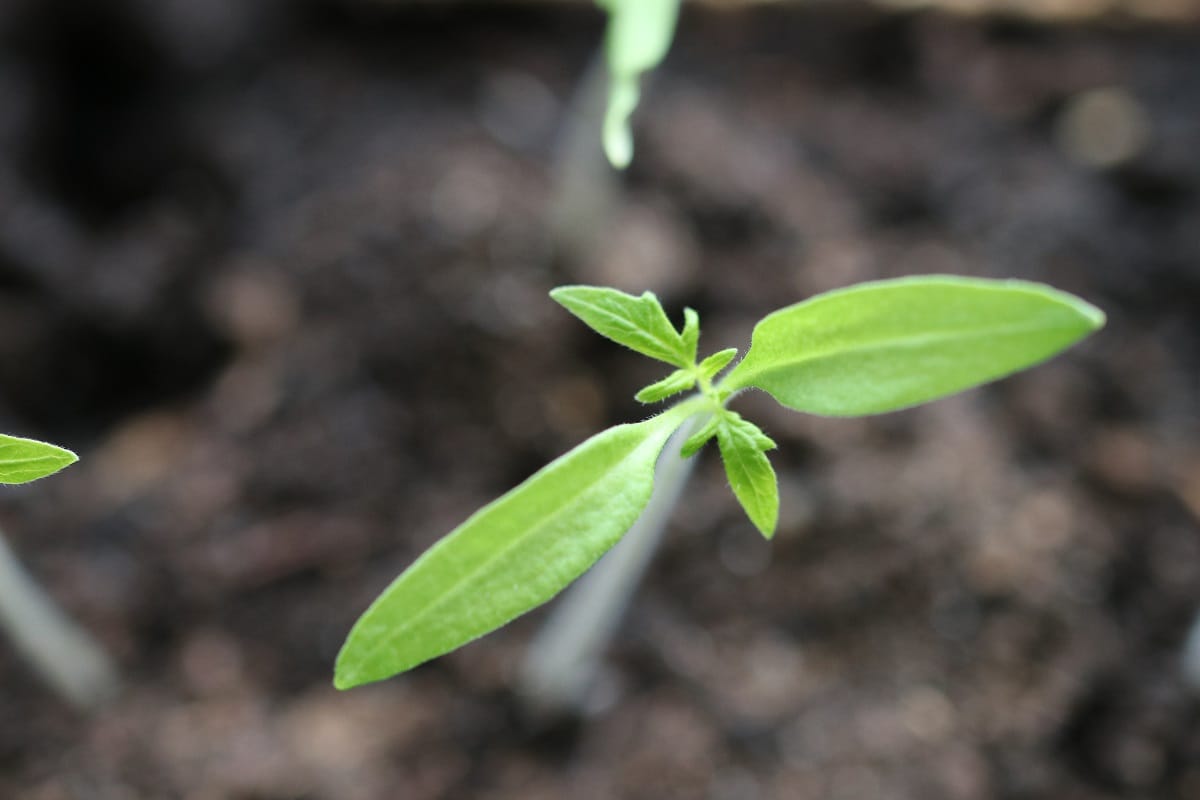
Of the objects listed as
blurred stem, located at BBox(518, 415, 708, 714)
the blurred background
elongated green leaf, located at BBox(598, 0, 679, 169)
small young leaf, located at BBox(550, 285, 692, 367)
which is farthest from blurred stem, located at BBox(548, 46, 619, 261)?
small young leaf, located at BBox(550, 285, 692, 367)

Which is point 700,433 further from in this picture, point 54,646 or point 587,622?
point 54,646

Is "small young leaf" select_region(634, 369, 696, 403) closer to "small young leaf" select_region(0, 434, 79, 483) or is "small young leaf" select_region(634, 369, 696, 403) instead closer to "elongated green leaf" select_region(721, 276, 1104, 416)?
"elongated green leaf" select_region(721, 276, 1104, 416)

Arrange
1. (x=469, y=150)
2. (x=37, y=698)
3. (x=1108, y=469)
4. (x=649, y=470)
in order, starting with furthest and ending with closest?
(x=469, y=150) < (x=1108, y=469) < (x=37, y=698) < (x=649, y=470)

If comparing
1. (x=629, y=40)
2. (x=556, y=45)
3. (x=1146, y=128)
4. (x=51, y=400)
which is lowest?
(x=629, y=40)

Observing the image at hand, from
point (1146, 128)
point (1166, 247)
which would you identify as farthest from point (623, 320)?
point (1146, 128)

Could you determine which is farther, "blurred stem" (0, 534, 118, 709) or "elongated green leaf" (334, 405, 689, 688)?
"blurred stem" (0, 534, 118, 709)

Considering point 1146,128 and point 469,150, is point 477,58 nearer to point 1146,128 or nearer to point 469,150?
point 469,150

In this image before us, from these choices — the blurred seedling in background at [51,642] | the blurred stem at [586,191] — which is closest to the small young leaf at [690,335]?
the blurred seedling in background at [51,642]
